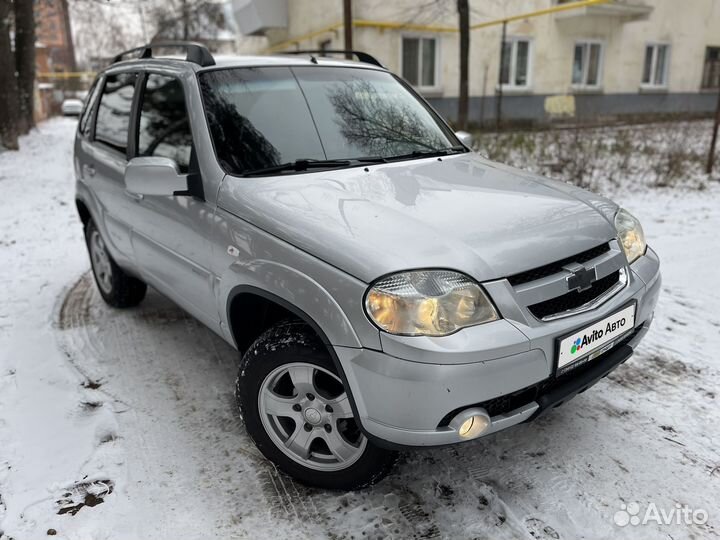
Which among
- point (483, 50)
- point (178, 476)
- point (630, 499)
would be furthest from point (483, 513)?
point (483, 50)

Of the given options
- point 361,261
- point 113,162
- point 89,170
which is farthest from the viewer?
point 89,170

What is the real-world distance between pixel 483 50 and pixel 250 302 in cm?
1885

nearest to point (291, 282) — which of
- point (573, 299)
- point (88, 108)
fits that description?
point (573, 299)

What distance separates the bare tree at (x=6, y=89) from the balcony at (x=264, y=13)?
32.0ft

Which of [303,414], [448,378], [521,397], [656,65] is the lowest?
[303,414]

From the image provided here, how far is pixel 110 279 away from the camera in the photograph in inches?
174

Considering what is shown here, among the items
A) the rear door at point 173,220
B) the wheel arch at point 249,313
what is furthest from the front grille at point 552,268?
the rear door at point 173,220

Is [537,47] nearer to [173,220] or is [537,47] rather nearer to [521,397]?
[173,220]

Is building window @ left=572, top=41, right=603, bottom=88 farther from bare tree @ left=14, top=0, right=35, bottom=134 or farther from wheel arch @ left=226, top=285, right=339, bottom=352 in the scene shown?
wheel arch @ left=226, top=285, right=339, bottom=352

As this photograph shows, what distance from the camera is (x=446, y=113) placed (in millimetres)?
19094

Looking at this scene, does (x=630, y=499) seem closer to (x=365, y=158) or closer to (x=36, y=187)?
(x=365, y=158)

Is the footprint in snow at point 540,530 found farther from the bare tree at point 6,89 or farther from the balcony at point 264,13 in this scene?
the balcony at point 264,13

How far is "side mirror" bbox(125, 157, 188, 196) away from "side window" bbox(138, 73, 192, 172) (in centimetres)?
25

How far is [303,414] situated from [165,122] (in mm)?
2000
